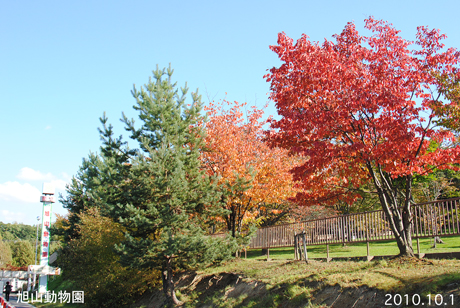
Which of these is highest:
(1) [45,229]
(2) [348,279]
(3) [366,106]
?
(3) [366,106]

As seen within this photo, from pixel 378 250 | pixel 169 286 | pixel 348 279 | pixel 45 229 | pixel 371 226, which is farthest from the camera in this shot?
pixel 45 229

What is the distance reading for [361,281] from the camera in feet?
27.9

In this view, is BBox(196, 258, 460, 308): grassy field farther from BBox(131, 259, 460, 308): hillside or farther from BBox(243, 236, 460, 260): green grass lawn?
BBox(243, 236, 460, 260): green grass lawn

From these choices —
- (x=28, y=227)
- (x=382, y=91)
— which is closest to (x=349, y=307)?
(x=382, y=91)

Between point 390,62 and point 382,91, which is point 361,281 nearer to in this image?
point 382,91

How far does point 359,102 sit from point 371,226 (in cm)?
476

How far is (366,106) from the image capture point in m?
9.96

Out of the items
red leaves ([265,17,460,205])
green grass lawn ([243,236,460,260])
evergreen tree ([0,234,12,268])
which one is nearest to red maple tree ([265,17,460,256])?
red leaves ([265,17,460,205])

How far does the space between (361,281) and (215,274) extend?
875 cm

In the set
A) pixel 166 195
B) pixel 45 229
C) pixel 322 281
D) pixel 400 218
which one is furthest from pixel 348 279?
pixel 45 229

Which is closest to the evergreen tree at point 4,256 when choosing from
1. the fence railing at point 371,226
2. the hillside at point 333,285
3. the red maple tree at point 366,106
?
the hillside at point 333,285

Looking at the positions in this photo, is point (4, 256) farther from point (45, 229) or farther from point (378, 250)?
point (378, 250)

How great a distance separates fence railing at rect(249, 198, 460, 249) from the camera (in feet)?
33.1

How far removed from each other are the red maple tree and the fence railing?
25.4 inches
